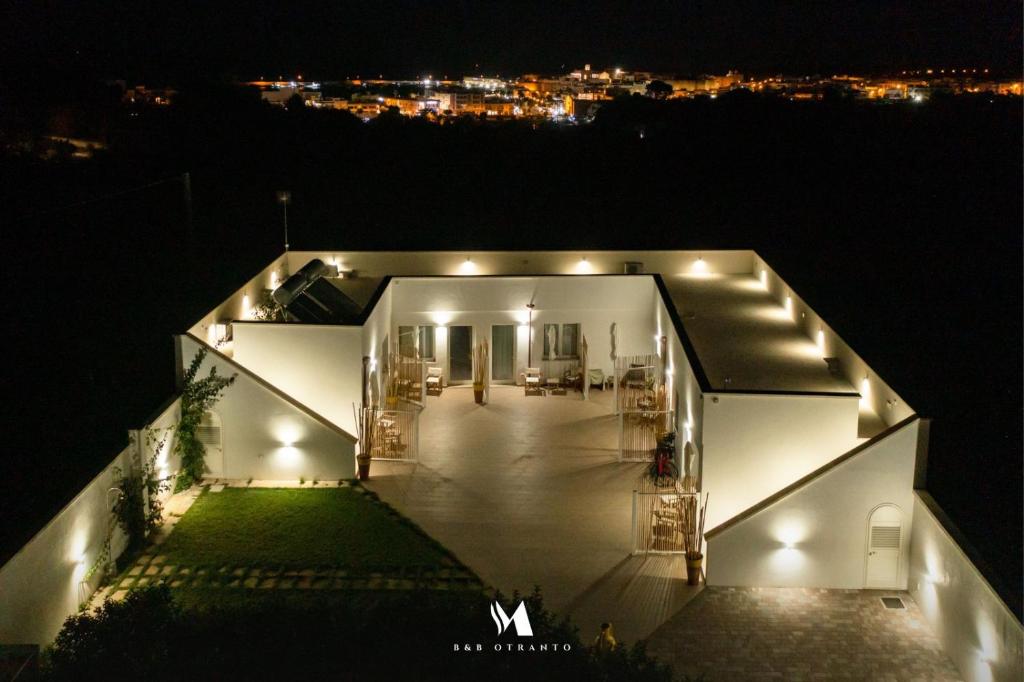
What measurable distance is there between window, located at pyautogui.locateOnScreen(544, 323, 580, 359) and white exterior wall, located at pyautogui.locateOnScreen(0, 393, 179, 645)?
9281 mm

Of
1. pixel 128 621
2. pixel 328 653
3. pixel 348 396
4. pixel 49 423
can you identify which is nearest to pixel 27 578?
pixel 128 621

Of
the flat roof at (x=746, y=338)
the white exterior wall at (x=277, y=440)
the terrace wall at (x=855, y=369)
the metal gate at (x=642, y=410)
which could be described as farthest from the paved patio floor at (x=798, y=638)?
the white exterior wall at (x=277, y=440)

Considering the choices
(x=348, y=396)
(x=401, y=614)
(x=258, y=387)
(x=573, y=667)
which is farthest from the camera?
(x=348, y=396)

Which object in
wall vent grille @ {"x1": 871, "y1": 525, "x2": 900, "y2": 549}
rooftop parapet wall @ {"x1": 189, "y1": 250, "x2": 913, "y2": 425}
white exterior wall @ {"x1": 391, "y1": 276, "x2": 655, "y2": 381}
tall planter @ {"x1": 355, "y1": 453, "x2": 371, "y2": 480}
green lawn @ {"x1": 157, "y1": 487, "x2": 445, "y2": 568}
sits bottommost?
green lawn @ {"x1": 157, "y1": 487, "x2": 445, "y2": 568}

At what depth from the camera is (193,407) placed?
14820mm

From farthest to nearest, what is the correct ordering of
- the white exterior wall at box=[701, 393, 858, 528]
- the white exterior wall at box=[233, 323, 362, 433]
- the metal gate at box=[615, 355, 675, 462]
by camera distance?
the metal gate at box=[615, 355, 675, 462] < the white exterior wall at box=[233, 323, 362, 433] < the white exterior wall at box=[701, 393, 858, 528]

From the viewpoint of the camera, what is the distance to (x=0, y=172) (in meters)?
44.6

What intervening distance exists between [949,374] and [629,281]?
21.6 metres

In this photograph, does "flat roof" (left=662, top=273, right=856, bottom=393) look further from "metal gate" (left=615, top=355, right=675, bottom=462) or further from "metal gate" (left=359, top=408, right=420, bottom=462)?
"metal gate" (left=359, top=408, right=420, bottom=462)

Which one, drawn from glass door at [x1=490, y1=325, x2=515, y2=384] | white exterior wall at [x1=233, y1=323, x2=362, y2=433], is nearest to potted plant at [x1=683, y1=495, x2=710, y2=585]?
white exterior wall at [x1=233, y1=323, x2=362, y2=433]

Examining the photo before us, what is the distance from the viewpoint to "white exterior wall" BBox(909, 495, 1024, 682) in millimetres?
9234

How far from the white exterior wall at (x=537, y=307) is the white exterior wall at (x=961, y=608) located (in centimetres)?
883

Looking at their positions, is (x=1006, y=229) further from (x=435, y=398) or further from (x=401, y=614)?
(x=401, y=614)

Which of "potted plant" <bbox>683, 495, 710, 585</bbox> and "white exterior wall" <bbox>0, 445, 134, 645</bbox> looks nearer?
"white exterior wall" <bbox>0, 445, 134, 645</bbox>
